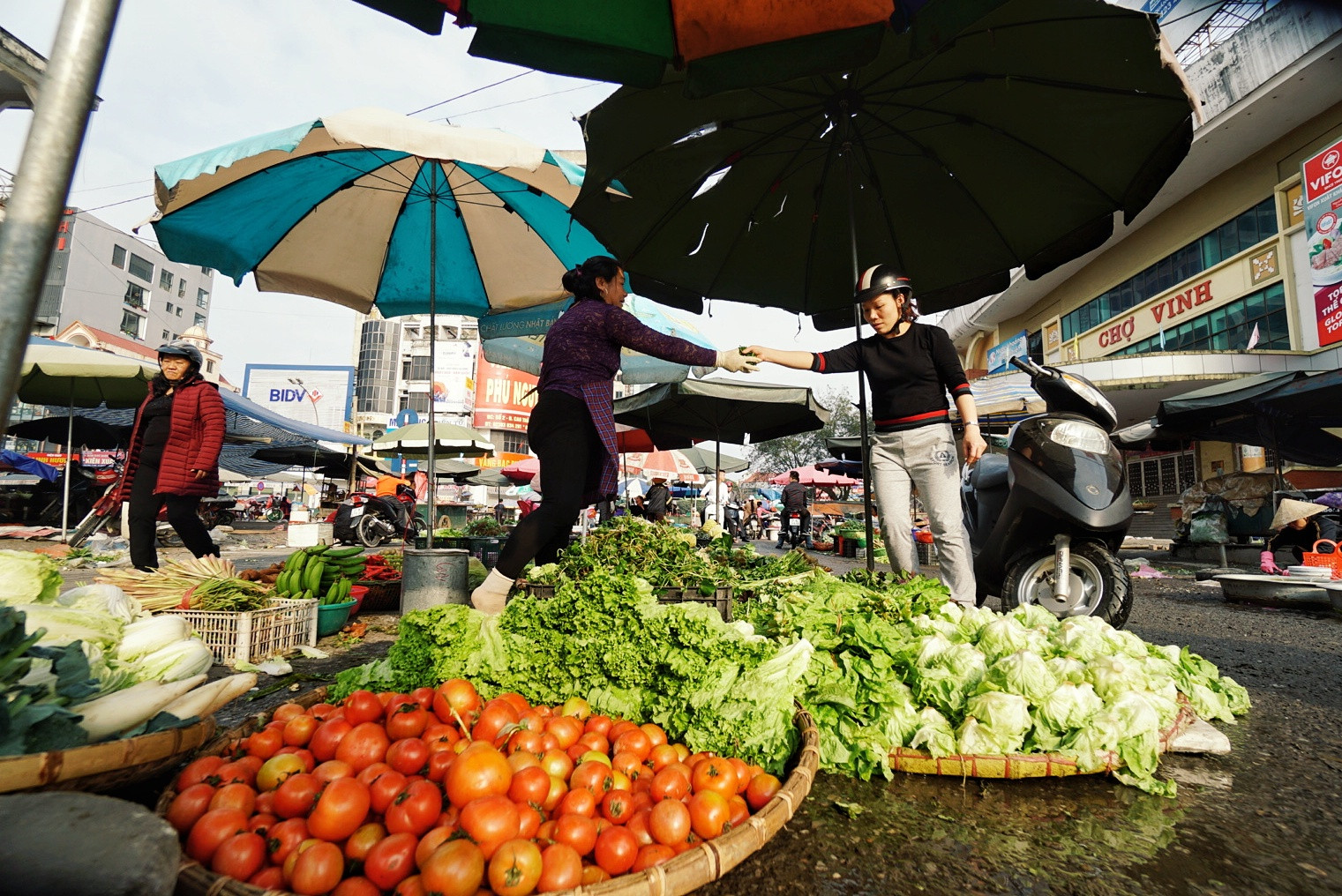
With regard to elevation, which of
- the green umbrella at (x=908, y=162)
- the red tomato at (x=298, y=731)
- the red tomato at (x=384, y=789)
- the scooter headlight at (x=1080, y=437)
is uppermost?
the green umbrella at (x=908, y=162)

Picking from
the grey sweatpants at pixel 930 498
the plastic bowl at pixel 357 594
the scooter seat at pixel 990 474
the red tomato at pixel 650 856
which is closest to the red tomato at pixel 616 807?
the red tomato at pixel 650 856

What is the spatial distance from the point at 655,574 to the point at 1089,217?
3.52 meters

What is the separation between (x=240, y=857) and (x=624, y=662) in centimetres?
107

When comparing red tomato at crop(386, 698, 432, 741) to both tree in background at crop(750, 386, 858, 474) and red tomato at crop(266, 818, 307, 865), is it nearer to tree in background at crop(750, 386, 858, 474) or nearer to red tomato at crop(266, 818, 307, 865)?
red tomato at crop(266, 818, 307, 865)

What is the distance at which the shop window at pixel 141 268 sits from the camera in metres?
53.1

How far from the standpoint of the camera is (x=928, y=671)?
2.41 m

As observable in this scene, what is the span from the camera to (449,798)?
1504 millimetres

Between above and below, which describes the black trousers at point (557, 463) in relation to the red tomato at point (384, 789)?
above

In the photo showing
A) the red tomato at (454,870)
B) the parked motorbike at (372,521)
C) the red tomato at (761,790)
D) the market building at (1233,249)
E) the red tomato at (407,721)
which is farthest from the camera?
the market building at (1233,249)

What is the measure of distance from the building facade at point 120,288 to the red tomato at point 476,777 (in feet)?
168

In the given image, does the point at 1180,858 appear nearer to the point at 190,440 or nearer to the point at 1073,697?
the point at 1073,697

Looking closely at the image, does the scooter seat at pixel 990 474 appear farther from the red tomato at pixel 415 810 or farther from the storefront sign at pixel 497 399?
the storefront sign at pixel 497 399

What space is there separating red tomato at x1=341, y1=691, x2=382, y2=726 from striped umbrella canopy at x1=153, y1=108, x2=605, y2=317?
9.86 ft

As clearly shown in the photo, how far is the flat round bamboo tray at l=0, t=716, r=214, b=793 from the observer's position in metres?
1.26
